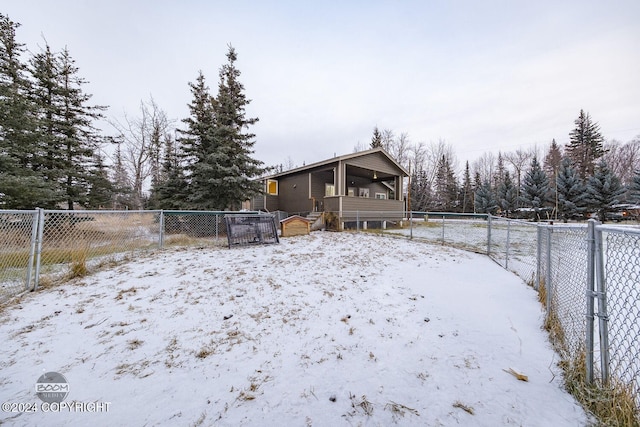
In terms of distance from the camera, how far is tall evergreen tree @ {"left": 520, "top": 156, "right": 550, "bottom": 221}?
972 inches

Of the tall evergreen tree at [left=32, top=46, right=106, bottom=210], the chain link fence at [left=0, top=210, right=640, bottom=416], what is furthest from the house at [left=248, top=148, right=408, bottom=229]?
the tall evergreen tree at [left=32, top=46, right=106, bottom=210]

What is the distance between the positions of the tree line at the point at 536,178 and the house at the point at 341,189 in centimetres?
1179

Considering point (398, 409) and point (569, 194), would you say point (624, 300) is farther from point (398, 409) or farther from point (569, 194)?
point (569, 194)

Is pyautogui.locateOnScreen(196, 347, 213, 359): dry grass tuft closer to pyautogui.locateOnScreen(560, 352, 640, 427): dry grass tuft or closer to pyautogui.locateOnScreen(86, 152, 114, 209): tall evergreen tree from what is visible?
pyautogui.locateOnScreen(560, 352, 640, 427): dry grass tuft

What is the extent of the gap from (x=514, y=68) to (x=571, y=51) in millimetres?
2257

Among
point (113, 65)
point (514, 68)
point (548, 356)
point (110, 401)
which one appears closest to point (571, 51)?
point (514, 68)

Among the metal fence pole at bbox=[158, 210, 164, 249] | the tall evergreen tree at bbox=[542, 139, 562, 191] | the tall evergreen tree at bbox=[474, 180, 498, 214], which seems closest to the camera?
the metal fence pole at bbox=[158, 210, 164, 249]

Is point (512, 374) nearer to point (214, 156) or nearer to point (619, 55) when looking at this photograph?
point (214, 156)

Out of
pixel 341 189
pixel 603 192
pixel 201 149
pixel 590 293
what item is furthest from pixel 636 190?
A: pixel 201 149

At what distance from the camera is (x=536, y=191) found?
82.1 feet

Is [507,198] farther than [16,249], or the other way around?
[507,198]

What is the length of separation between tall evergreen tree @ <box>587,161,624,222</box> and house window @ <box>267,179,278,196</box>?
95.3 feet

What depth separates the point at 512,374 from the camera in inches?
79.4

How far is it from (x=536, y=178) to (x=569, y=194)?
3166 mm
